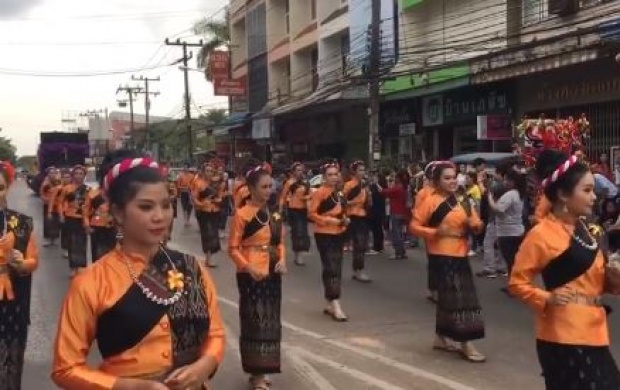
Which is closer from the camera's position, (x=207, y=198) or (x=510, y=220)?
(x=510, y=220)

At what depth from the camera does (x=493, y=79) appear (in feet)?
59.8

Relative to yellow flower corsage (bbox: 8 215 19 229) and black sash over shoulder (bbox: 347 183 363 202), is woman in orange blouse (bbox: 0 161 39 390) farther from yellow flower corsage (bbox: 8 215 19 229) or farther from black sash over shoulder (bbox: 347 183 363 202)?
black sash over shoulder (bbox: 347 183 363 202)

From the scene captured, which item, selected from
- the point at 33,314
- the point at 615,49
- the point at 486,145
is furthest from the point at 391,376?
the point at 486,145

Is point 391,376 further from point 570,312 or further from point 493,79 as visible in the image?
point 493,79

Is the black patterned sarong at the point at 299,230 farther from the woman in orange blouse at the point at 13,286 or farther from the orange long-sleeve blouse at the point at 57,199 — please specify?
the woman in orange blouse at the point at 13,286

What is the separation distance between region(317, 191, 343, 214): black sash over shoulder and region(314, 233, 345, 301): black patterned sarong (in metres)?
0.37

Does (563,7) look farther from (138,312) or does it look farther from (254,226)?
(138,312)

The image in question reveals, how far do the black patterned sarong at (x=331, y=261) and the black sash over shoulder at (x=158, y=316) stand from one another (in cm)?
636

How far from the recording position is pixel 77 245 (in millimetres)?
12938

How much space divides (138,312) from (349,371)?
4.18 metres

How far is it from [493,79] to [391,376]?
1280cm

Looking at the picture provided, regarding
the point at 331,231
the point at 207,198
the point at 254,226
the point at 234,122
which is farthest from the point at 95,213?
the point at 234,122

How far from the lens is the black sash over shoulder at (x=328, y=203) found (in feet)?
34.2

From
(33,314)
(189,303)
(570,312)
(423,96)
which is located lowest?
(33,314)
